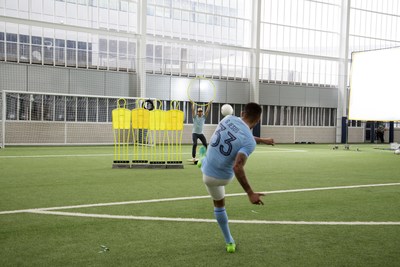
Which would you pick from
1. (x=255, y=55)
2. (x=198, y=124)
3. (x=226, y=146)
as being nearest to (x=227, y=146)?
(x=226, y=146)

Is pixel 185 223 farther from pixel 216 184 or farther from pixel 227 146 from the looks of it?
pixel 227 146

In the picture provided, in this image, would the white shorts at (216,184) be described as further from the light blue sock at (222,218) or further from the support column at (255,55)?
the support column at (255,55)

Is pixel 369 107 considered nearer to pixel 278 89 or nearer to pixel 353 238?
pixel 278 89

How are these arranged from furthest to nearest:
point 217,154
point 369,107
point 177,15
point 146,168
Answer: point 177,15
point 369,107
point 146,168
point 217,154

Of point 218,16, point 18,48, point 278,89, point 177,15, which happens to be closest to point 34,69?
point 18,48

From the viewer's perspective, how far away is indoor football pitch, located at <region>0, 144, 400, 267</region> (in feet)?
15.4

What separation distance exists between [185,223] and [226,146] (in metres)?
2.14

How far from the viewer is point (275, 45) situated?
34125 mm

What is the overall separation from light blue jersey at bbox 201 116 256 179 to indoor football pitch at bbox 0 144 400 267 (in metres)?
0.99

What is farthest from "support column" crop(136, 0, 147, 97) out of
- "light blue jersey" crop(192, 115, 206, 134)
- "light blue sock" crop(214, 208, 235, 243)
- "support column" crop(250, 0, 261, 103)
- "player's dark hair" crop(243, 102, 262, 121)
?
"player's dark hair" crop(243, 102, 262, 121)

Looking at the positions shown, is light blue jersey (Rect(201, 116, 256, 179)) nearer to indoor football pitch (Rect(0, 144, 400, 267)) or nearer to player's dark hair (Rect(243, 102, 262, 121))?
player's dark hair (Rect(243, 102, 262, 121))

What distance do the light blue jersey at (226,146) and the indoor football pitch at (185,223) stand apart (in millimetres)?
985

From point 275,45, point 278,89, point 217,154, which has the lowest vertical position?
point 217,154

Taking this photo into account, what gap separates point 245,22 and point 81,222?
2885 centimetres
